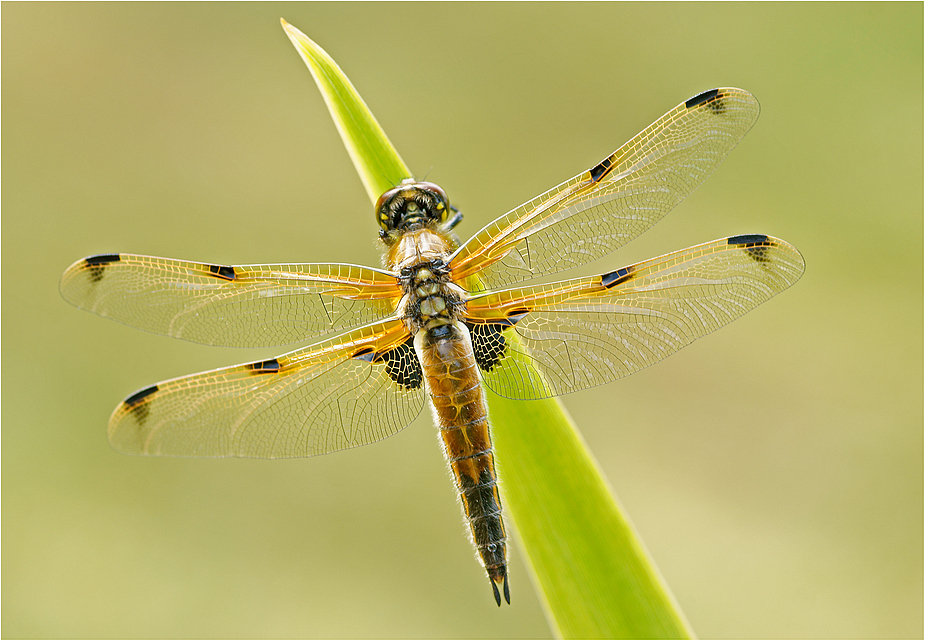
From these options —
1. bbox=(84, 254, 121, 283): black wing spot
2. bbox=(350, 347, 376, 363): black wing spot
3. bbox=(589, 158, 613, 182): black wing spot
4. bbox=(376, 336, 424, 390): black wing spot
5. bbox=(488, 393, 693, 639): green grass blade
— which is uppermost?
bbox=(84, 254, 121, 283): black wing spot

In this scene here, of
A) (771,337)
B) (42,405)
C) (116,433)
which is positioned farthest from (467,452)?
(42,405)

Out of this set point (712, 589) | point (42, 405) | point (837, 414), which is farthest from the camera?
point (42, 405)

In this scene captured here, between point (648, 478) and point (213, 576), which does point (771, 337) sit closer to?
point (648, 478)

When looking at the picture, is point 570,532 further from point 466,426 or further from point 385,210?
point 385,210

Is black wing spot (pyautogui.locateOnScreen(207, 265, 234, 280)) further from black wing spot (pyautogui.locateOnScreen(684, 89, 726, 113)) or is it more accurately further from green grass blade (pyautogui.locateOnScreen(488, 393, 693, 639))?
black wing spot (pyautogui.locateOnScreen(684, 89, 726, 113))

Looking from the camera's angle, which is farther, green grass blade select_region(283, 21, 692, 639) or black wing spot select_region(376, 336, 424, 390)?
black wing spot select_region(376, 336, 424, 390)

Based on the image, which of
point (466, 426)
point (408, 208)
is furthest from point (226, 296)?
point (466, 426)

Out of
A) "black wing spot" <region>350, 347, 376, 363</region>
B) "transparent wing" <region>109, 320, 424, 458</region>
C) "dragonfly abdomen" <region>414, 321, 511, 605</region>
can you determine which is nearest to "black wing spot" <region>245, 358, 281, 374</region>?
"transparent wing" <region>109, 320, 424, 458</region>
